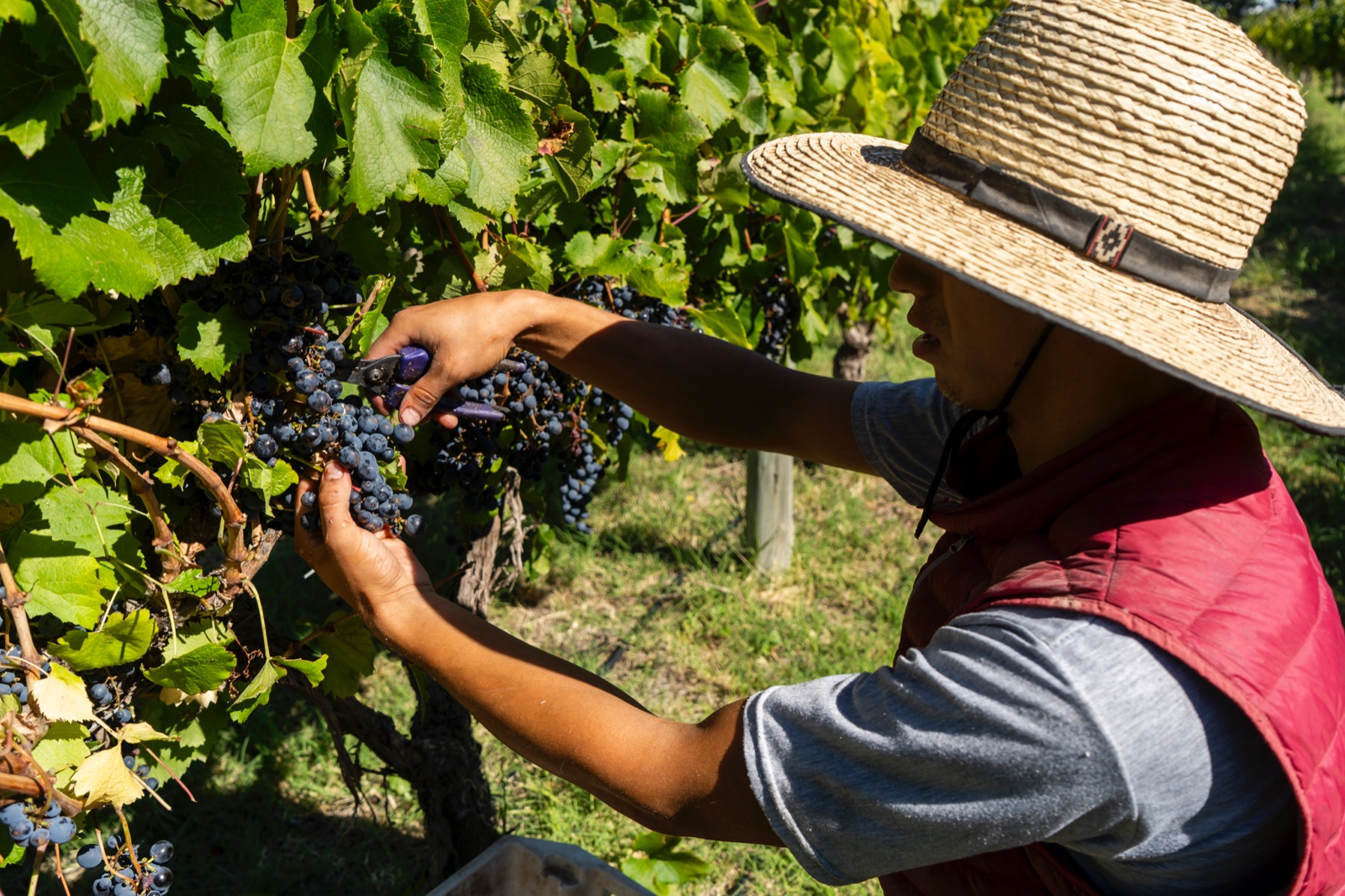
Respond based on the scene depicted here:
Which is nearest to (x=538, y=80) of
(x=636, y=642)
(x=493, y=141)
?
(x=493, y=141)

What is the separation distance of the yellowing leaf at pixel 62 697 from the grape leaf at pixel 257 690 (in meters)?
0.23

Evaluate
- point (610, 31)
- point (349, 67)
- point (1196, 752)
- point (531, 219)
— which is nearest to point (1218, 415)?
point (1196, 752)

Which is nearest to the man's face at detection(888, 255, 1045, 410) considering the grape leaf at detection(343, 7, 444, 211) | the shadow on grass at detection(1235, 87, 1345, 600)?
the grape leaf at detection(343, 7, 444, 211)

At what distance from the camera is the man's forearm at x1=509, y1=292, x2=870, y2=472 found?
6.40ft

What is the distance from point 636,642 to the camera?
3.85 m

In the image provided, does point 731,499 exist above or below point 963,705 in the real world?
below

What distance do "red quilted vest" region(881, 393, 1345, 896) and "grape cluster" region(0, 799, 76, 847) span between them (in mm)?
1198

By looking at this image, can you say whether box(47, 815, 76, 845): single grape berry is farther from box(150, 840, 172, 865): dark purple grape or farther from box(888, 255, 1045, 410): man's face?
box(888, 255, 1045, 410): man's face

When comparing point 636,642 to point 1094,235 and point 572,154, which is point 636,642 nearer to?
point 572,154

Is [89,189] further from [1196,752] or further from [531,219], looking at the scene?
[1196,752]

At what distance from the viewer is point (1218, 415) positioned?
141 centimetres

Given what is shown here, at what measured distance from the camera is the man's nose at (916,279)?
1.40 m

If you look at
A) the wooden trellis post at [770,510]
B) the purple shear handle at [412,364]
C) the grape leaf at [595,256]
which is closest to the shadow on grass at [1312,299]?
the wooden trellis post at [770,510]

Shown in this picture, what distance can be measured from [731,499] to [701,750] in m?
3.64
